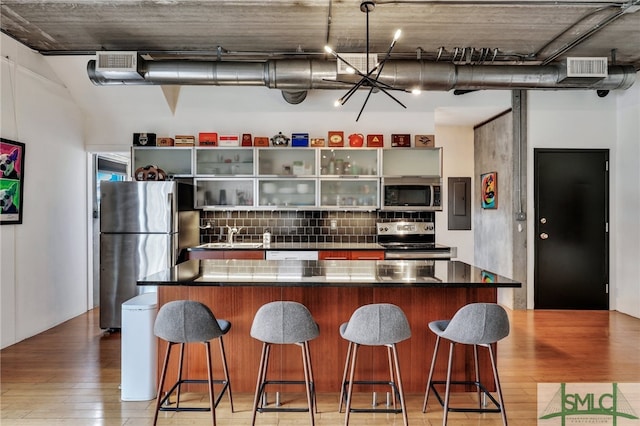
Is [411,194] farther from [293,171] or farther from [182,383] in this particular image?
[182,383]

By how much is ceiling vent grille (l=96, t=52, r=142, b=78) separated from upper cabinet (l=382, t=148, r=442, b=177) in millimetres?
3111

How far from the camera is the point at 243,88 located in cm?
539

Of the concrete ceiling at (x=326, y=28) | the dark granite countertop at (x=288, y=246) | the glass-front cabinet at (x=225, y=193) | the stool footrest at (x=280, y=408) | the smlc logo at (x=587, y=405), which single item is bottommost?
the smlc logo at (x=587, y=405)

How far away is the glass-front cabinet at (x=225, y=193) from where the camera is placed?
5137 mm

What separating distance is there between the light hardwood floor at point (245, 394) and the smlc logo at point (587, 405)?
3.9 inches

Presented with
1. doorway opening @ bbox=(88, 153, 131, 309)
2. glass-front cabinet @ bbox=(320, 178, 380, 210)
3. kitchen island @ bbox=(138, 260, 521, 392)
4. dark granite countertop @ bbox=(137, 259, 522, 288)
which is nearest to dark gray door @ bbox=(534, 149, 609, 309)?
glass-front cabinet @ bbox=(320, 178, 380, 210)

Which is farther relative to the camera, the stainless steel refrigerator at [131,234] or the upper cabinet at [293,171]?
the upper cabinet at [293,171]

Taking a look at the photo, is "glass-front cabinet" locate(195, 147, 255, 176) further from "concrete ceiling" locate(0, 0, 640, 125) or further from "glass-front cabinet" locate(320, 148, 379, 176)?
"concrete ceiling" locate(0, 0, 640, 125)

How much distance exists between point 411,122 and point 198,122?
9.84 ft

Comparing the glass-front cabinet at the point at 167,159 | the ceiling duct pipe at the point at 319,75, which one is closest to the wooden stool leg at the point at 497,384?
the ceiling duct pipe at the point at 319,75

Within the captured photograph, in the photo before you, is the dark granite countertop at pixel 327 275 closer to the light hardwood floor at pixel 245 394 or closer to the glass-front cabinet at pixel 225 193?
the light hardwood floor at pixel 245 394

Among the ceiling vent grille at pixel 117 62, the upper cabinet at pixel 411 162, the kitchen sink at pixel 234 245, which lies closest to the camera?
the ceiling vent grille at pixel 117 62

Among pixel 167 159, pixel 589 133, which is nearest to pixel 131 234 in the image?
pixel 167 159

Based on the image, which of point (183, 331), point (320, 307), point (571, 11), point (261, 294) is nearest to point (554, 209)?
point (571, 11)
